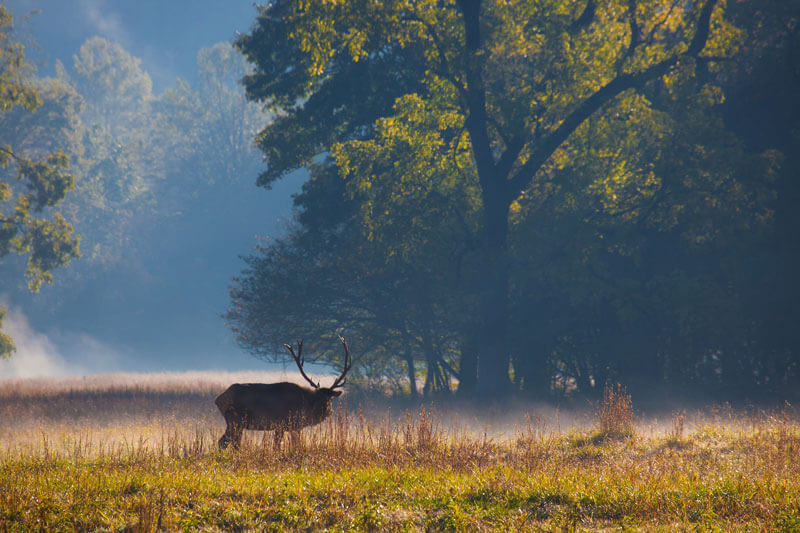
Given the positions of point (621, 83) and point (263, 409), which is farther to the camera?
point (621, 83)

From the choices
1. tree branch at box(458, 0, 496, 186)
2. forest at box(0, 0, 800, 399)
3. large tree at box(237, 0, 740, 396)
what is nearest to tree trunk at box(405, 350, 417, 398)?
forest at box(0, 0, 800, 399)

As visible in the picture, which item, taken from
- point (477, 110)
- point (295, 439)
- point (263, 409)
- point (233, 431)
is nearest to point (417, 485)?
point (295, 439)

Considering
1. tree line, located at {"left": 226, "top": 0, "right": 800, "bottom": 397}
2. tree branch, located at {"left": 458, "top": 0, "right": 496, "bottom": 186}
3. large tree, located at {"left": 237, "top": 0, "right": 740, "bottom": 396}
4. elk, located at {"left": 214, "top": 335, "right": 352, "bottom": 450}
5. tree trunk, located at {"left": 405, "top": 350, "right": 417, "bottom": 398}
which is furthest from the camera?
tree trunk, located at {"left": 405, "top": 350, "right": 417, "bottom": 398}

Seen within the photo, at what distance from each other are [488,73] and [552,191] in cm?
508

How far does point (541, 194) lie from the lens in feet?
81.9

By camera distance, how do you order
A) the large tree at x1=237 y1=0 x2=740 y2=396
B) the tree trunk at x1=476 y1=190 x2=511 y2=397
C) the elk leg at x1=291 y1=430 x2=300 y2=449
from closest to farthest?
the elk leg at x1=291 y1=430 x2=300 y2=449, the large tree at x1=237 y1=0 x2=740 y2=396, the tree trunk at x1=476 y1=190 x2=511 y2=397

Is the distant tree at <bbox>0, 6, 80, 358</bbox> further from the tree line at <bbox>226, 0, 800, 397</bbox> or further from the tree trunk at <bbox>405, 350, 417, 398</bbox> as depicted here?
the tree trunk at <bbox>405, 350, 417, 398</bbox>

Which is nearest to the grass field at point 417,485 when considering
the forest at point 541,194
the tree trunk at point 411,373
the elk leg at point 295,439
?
the elk leg at point 295,439

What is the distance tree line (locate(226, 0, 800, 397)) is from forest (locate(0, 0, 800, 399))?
0.27ft

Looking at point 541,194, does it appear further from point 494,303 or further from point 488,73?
point 488,73

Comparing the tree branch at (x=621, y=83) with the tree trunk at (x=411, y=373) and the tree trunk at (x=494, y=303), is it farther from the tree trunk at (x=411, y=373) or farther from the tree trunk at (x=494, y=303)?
the tree trunk at (x=411, y=373)

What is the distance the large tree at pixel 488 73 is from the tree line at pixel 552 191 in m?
0.08

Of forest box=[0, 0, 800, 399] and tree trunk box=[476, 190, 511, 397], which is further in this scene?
tree trunk box=[476, 190, 511, 397]

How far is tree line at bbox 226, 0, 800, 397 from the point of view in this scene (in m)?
22.0
